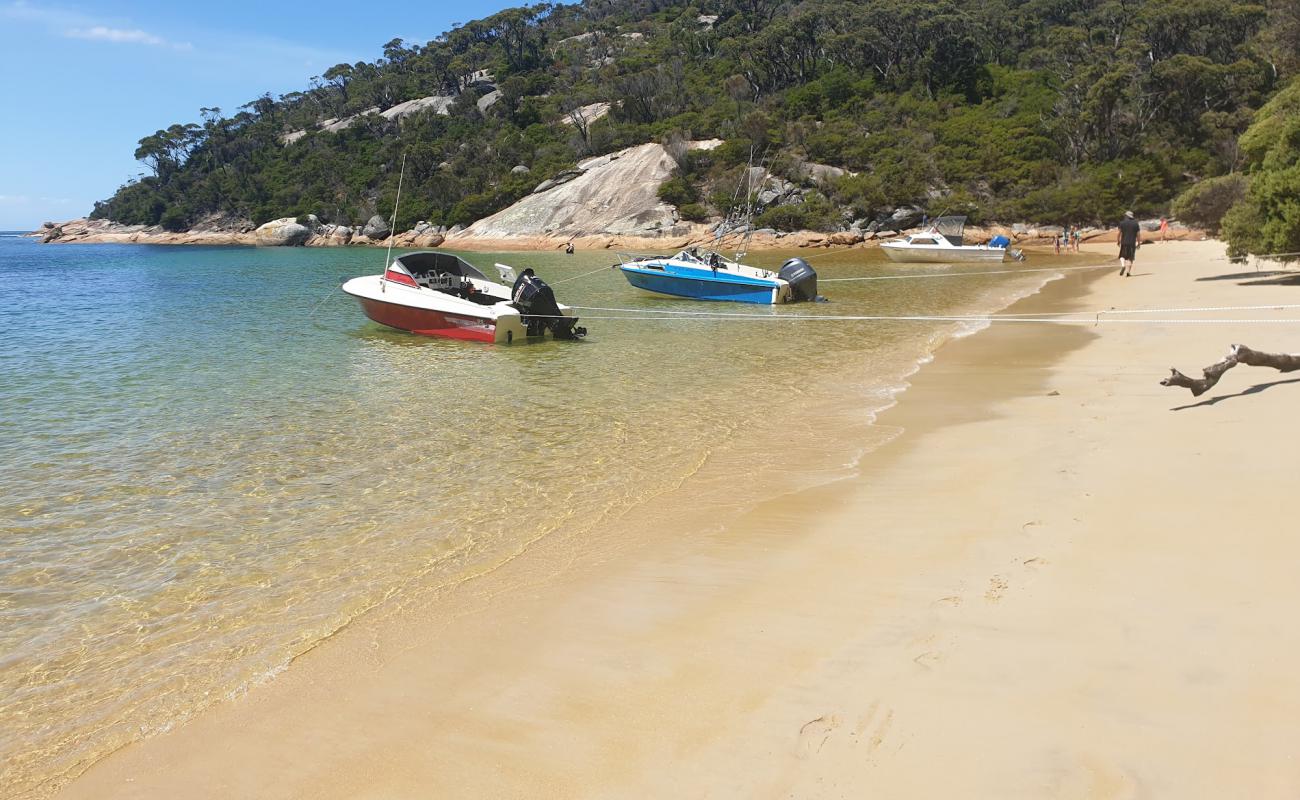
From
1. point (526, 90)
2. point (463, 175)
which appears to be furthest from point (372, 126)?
point (463, 175)

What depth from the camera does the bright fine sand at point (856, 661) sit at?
356 cm

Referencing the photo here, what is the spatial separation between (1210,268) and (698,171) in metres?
48.3

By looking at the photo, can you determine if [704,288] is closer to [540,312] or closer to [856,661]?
[540,312]

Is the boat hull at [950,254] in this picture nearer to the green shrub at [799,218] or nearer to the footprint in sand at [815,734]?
the green shrub at [799,218]

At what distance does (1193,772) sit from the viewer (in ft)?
10.6

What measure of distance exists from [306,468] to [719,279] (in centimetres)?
1875

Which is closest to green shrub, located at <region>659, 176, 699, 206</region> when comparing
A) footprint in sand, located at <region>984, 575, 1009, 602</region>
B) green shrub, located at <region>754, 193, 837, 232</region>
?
green shrub, located at <region>754, 193, 837, 232</region>

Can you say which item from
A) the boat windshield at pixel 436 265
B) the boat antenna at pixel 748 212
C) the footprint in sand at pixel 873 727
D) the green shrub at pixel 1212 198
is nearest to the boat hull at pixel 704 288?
the boat antenna at pixel 748 212

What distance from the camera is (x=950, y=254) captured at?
40219 mm

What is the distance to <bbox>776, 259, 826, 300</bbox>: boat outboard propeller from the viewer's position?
84.6ft

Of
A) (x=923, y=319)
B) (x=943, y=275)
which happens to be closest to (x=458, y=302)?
(x=923, y=319)

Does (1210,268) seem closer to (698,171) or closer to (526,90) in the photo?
(698,171)

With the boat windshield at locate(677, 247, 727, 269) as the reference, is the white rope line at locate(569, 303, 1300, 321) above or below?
below

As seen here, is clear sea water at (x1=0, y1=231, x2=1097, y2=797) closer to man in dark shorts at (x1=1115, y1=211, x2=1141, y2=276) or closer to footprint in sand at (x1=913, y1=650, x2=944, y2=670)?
footprint in sand at (x1=913, y1=650, x2=944, y2=670)
